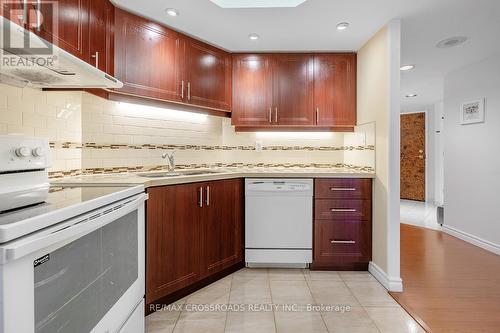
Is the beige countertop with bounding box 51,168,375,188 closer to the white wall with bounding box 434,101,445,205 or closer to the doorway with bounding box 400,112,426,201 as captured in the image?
the white wall with bounding box 434,101,445,205

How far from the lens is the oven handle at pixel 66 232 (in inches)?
29.0

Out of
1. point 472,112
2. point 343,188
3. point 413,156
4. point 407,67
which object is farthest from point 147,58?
point 413,156

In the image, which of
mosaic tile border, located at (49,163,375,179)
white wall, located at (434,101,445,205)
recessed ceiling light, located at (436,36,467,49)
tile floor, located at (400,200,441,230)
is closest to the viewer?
mosaic tile border, located at (49,163,375,179)

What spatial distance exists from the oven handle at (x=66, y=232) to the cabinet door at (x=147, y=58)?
1.18m

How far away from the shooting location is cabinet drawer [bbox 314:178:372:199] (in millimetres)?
2654

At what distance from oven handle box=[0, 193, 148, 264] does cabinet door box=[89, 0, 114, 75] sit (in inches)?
43.2

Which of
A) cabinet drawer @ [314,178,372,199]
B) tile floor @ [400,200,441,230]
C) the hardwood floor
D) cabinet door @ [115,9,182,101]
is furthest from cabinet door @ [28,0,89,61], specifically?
tile floor @ [400,200,441,230]

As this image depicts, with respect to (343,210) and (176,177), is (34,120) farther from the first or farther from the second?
(343,210)

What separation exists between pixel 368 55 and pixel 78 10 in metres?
2.42

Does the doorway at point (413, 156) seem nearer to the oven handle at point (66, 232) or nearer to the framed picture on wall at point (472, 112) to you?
the framed picture on wall at point (472, 112)

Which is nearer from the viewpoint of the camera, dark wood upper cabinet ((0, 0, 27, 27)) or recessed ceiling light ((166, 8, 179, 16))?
dark wood upper cabinet ((0, 0, 27, 27))

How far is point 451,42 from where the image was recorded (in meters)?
2.85

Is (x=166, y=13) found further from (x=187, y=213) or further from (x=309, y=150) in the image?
(x=309, y=150)

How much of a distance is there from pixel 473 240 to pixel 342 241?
2.06m
